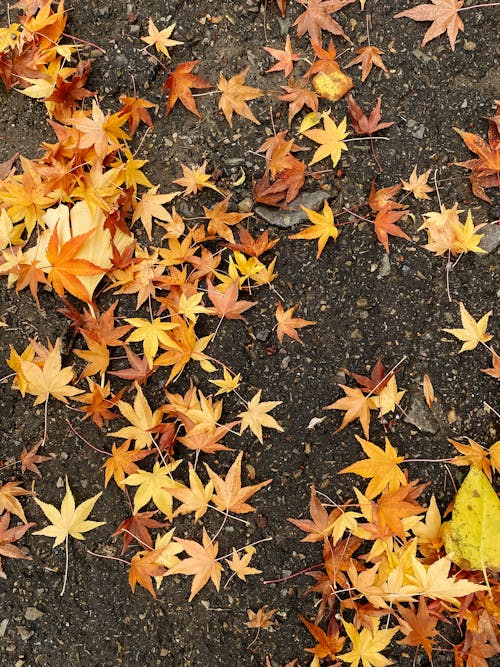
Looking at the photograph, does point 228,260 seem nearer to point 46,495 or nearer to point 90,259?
point 90,259

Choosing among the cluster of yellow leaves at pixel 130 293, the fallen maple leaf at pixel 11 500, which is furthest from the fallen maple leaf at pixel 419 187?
the fallen maple leaf at pixel 11 500

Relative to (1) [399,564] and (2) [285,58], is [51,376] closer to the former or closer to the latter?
(1) [399,564]

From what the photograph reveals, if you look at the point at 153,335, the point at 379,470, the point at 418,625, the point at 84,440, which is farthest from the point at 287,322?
the point at 418,625

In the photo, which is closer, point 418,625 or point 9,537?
point 418,625

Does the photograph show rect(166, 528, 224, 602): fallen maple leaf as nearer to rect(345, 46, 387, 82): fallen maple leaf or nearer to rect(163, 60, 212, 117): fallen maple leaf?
rect(163, 60, 212, 117): fallen maple leaf

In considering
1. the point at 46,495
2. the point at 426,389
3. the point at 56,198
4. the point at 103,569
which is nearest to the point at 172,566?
the point at 103,569

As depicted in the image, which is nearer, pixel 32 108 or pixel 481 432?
pixel 481 432

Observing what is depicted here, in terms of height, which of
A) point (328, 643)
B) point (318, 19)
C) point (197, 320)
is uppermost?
point (318, 19)

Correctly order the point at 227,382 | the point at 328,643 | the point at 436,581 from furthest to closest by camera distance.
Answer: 1. the point at 227,382
2. the point at 328,643
3. the point at 436,581
